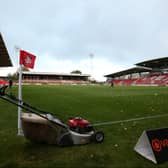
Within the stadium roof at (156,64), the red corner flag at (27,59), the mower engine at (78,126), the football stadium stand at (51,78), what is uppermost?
the stadium roof at (156,64)

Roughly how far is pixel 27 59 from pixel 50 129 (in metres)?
1.66

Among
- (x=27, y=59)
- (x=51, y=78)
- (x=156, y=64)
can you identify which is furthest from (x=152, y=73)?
(x=27, y=59)

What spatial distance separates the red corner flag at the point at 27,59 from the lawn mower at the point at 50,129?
1088 mm

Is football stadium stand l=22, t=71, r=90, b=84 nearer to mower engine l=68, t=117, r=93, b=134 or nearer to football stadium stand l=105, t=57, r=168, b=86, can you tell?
football stadium stand l=105, t=57, r=168, b=86

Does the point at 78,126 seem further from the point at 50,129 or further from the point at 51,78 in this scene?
the point at 51,78

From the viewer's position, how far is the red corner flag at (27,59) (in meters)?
4.27

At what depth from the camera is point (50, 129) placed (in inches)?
136

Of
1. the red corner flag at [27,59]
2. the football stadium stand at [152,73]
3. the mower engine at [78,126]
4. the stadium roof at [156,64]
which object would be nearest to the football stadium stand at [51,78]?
the football stadium stand at [152,73]

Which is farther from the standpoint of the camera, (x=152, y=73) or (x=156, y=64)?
(x=152, y=73)

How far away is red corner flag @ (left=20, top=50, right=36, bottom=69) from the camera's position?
4.27 m

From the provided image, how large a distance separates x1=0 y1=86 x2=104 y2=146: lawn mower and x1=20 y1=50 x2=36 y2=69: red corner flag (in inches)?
42.8

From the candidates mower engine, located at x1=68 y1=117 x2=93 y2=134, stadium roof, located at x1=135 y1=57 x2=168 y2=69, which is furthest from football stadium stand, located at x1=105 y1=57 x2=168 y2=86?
mower engine, located at x1=68 y1=117 x2=93 y2=134

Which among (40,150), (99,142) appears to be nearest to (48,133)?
(40,150)

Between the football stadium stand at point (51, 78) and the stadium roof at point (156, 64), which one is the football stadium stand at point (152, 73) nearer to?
the stadium roof at point (156, 64)
